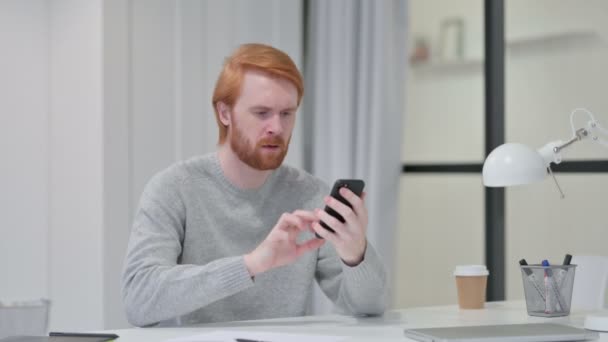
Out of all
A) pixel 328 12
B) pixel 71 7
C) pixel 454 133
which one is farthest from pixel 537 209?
pixel 71 7

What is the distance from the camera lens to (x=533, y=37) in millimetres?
3127

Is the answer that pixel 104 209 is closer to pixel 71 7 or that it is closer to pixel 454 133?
pixel 71 7

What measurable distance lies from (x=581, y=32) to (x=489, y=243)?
32.3 inches

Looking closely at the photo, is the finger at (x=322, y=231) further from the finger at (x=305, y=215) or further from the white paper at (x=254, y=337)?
the white paper at (x=254, y=337)

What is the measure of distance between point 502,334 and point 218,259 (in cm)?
74

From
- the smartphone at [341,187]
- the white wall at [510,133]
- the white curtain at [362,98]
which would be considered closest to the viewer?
the smartphone at [341,187]

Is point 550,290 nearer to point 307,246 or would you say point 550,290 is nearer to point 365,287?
point 365,287

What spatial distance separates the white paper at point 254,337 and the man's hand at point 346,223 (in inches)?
10.2

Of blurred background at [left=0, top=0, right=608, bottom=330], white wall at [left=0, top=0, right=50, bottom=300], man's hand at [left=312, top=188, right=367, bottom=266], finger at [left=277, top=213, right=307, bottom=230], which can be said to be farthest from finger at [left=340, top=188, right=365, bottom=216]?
white wall at [left=0, top=0, right=50, bottom=300]

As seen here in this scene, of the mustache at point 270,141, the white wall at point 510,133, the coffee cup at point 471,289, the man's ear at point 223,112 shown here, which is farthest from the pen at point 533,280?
the white wall at point 510,133

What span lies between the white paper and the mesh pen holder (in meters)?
0.57

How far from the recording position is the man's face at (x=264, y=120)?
2170 millimetres

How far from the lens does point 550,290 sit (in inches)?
79.7

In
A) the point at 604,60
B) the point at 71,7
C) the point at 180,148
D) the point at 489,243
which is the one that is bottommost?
the point at 489,243
